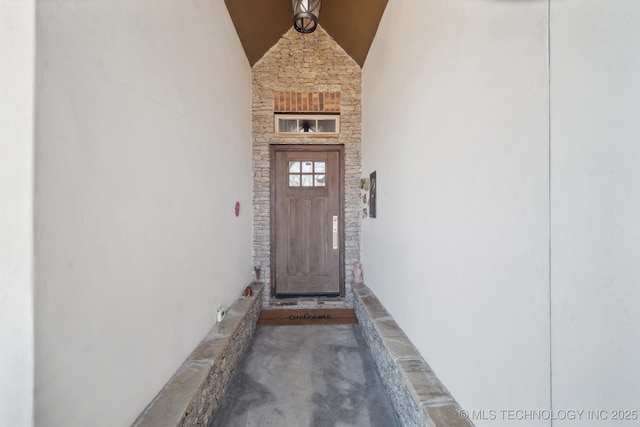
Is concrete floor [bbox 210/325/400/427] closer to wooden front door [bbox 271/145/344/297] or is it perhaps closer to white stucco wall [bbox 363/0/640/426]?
white stucco wall [bbox 363/0/640/426]

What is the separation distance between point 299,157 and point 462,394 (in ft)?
10.1

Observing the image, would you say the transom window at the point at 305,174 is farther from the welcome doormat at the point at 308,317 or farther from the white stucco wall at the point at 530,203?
the white stucco wall at the point at 530,203

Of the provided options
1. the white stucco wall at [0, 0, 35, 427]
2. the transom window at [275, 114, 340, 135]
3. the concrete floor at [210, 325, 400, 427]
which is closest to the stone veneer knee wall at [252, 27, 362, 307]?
the transom window at [275, 114, 340, 135]

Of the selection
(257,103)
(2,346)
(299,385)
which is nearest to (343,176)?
(257,103)

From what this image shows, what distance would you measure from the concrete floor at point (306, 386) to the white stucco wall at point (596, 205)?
141 cm

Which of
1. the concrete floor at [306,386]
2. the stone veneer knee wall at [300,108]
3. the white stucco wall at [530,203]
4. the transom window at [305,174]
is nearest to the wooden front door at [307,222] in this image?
the transom window at [305,174]

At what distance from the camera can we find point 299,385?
2004mm

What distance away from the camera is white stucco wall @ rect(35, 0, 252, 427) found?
767mm

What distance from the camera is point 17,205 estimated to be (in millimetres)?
713

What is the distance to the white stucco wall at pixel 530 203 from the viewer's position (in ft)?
1.96

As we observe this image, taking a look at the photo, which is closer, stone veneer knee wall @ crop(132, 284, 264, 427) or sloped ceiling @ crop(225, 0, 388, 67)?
stone veneer knee wall @ crop(132, 284, 264, 427)

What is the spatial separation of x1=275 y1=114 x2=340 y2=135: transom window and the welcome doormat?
245 centimetres

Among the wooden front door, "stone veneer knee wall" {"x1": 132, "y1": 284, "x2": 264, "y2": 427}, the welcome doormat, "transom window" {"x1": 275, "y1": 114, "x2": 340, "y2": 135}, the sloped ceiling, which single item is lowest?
the welcome doormat

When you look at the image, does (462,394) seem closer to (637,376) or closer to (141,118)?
(637,376)
